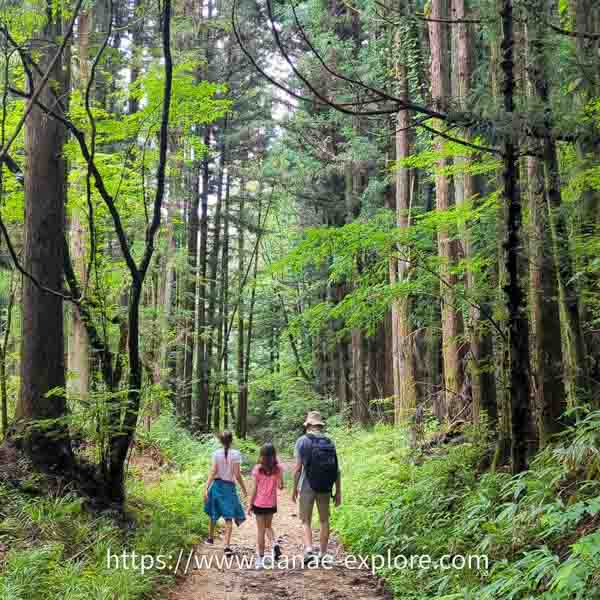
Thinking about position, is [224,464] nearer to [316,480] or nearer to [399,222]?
[316,480]

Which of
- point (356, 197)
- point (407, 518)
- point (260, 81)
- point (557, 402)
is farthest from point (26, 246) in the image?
point (260, 81)

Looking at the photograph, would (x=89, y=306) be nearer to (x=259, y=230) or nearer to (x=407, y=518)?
(x=407, y=518)

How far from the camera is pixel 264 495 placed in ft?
24.2

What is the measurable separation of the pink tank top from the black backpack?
→ 0.65 m

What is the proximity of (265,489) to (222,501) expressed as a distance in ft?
2.65

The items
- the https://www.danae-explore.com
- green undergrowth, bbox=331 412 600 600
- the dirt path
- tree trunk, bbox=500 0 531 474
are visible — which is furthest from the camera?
the dirt path

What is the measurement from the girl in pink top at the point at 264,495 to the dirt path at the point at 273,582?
29 cm

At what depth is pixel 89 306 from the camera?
7.69 meters

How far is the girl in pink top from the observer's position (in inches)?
286

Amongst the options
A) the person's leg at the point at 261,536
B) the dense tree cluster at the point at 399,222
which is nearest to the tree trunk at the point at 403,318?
the dense tree cluster at the point at 399,222

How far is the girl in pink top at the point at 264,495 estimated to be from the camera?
23.8 feet

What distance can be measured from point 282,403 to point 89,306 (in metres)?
20.0

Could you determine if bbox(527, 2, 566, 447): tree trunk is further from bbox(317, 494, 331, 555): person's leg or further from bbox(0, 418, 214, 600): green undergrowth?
bbox(0, 418, 214, 600): green undergrowth

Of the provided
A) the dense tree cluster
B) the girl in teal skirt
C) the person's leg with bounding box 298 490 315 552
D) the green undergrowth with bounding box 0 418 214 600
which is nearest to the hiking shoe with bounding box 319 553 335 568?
the person's leg with bounding box 298 490 315 552
